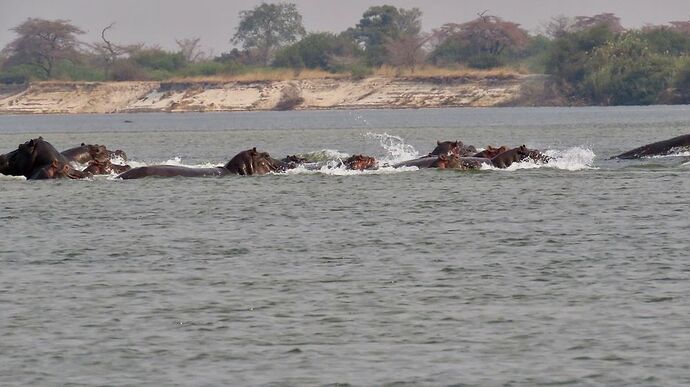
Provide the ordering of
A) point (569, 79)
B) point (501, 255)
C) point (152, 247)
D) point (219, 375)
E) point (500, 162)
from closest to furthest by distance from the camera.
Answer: point (219, 375) < point (501, 255) < point (152, 247) < point (500, 162) < point (569, 79)

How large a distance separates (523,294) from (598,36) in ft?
374

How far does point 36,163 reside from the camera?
35375 mm

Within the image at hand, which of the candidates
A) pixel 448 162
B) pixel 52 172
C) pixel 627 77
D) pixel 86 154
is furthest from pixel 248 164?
pixel 627 77

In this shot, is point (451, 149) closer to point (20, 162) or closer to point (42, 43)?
point (20, 162)

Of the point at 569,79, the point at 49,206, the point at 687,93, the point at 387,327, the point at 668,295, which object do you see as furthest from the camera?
the point at 569,79

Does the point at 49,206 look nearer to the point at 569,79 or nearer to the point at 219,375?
the point at 219,375

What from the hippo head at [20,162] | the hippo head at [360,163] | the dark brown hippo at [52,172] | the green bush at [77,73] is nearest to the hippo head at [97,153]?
the dark brown hippo at [52,172]

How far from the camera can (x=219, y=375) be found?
14.3 meters

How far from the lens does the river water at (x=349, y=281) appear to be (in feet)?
48.2

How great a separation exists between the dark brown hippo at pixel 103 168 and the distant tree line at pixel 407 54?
85.7 meters

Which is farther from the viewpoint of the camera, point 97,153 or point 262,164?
point 97,153

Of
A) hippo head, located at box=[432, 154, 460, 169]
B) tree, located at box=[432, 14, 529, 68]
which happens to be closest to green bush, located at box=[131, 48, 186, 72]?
tree, located at box=[432, 14, 529, 68]

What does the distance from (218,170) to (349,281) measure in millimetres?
16927

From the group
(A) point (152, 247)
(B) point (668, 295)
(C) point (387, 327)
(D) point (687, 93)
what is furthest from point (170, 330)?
(D) point (687, 93)
